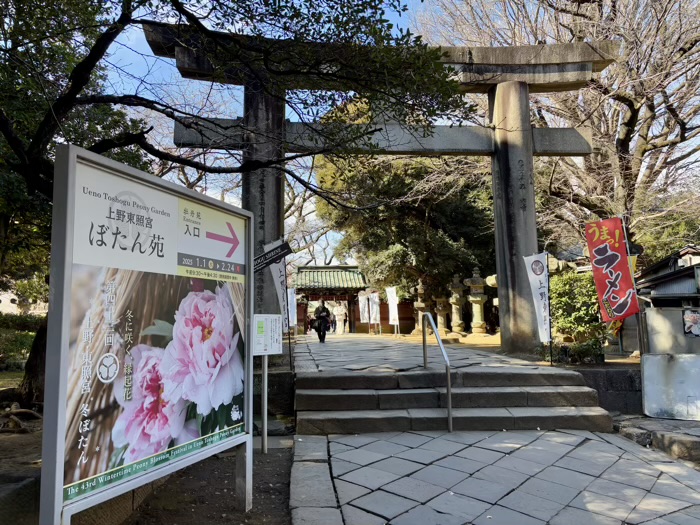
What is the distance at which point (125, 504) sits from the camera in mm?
3025

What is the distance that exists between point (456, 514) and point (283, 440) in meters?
2.43

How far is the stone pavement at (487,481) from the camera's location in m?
3.12

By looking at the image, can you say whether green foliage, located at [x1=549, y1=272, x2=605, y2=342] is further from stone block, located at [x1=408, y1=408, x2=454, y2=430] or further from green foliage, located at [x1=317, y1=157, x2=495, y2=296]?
green foliage, located at [x1=317, y1=157, x2=495, y2=296]

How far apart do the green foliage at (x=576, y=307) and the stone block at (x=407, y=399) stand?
17.6ft

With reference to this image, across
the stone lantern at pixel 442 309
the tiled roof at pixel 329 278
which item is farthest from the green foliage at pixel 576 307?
the tiled roof at pixel 329 278

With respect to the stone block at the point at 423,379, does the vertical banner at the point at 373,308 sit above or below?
above

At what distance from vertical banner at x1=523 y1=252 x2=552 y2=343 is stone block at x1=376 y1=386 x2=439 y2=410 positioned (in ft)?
9.96

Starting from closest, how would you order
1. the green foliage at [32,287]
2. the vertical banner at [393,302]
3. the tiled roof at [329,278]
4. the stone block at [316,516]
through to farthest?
the stone block at [316,516], the green foliage at [32,287], the vertical banner at [393,302], the tiled roof at [329,278]

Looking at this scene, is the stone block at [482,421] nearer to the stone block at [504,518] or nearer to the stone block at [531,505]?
the stone block at [531,505]

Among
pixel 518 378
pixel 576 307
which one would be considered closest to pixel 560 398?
pixel 518 378

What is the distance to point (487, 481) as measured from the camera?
3.71 meters

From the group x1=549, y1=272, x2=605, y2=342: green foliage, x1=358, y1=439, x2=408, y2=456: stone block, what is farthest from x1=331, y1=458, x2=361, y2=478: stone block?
x1=549, y1=272, x2=605, y2=342: green foliage

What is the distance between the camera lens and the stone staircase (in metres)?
5.07

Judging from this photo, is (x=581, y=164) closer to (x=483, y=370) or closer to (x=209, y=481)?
(x=483, y=370)
